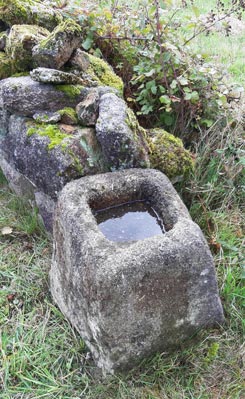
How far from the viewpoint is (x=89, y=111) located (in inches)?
102

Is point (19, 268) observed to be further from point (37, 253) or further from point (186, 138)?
point (186, 138)

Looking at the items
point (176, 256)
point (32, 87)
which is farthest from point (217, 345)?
point (32, 87)

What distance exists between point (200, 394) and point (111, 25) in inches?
123

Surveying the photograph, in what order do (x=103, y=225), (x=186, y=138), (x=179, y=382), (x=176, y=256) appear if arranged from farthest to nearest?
(x=186, y=138)
(x=103, y=225)
(x=179, y=382)
(x=176, y=256)

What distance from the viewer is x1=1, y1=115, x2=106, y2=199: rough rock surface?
A: 2414mm

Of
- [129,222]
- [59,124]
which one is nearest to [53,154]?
[59,124]

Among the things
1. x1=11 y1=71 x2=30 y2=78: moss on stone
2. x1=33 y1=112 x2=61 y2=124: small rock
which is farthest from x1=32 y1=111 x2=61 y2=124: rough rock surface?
x1=11 y1=71 x2=30 y2=78: moss on stone

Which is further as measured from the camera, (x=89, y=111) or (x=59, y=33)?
(x=59, y=33)

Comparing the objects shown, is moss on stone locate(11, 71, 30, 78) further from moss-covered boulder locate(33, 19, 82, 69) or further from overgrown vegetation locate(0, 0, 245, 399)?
overgrown vegetation locate(0, 0, 245, 399)

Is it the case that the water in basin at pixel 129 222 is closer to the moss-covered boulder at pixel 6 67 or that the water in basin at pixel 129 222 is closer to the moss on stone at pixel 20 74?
the moss on stone at pixel 20 74

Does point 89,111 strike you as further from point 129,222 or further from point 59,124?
point 129,222

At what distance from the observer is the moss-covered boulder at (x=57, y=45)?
2.72 metres

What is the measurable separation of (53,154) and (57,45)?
2.92 ft

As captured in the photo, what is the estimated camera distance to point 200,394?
2020mm
